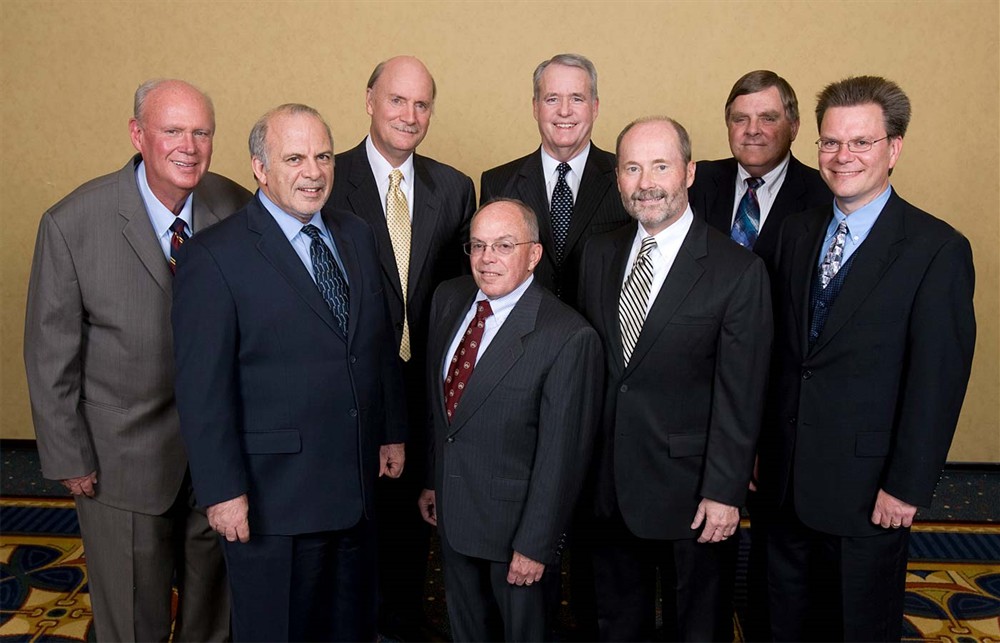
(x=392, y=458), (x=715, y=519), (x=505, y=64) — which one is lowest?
(x=715, y=519)

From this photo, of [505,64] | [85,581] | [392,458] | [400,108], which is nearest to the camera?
[392,458]

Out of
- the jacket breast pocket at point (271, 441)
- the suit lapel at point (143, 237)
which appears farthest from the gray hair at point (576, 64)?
the jacket breast pocket at point (271, 441)

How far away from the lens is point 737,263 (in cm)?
263

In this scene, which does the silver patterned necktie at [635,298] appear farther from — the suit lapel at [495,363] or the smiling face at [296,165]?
the smiling face at [296,165]

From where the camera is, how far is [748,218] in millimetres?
3361

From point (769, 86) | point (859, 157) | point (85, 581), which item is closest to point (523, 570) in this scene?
point (859, 157)

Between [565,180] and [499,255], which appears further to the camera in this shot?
[565,180]

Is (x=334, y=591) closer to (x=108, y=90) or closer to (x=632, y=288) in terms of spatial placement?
(x=632, y=288)

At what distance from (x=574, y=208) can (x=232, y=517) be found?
158cm


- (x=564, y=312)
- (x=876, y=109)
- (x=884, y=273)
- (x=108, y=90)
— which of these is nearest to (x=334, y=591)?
(x=564, y=312)

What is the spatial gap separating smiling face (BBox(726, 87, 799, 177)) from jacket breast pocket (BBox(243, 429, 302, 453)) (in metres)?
1.90

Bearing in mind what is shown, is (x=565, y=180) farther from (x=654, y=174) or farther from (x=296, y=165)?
(x=296, y=165)

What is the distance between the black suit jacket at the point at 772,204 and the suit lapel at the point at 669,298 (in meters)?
0.57

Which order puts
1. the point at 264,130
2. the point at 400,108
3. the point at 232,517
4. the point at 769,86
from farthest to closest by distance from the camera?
the point at 769,86
the point at 400,108
the point at 264,130
the point at 232,517
